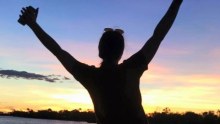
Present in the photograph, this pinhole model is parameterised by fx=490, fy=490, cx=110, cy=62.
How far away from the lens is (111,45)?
9.81 ft

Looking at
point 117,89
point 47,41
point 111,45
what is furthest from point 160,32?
point 47,41

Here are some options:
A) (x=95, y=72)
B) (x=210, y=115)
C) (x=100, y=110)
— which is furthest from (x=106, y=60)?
(x=210, y=115)

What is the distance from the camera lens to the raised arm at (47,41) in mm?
3047

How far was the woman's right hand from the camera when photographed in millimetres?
3071

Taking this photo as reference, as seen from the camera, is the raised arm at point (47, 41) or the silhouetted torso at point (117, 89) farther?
the raised arm at point (47, 41)

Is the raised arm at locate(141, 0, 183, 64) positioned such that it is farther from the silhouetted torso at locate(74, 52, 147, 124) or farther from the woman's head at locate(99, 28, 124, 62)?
the woman's head at locate(99, 28, 124, 62)

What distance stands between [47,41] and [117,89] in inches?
21.2

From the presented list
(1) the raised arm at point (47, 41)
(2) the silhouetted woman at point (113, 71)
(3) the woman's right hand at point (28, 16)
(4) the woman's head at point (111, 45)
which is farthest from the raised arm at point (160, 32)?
(3) the woman's right hand at point (28, 16)

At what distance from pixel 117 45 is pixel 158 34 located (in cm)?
28

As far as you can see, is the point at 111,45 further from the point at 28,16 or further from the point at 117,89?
the point at 28,16

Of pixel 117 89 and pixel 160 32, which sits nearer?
pixel 117 89

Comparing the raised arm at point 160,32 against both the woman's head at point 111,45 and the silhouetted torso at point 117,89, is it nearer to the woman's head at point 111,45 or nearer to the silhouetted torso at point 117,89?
the silhouetted torso at point 117,89

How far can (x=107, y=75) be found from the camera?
2.97 m

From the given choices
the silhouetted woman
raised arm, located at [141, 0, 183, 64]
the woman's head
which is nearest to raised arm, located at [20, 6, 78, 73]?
the silhouetted woman
